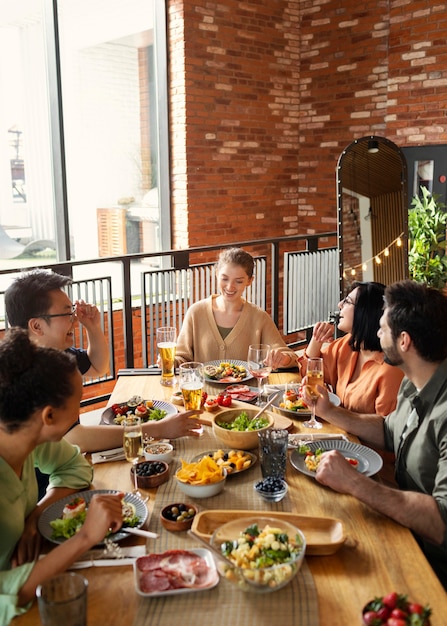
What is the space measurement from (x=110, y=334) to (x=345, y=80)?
4.14 meters

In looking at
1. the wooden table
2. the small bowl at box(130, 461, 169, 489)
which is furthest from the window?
the wooden table

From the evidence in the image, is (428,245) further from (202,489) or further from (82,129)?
(202,489)

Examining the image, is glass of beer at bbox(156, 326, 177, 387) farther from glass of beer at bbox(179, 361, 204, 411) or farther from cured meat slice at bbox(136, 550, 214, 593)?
cured meat slice at bbox(136, 550, 214, 593)

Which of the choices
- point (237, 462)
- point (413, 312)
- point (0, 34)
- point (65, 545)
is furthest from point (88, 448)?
point (0, 34)

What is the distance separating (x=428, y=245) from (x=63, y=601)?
5075mm

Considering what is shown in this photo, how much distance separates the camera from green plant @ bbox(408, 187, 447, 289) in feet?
18.2

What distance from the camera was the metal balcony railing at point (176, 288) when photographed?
A: 4.29 meters

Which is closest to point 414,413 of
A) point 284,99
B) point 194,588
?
point 194,588

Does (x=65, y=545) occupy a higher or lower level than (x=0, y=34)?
lower

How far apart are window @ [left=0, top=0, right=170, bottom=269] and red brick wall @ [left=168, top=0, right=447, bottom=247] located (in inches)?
9.9

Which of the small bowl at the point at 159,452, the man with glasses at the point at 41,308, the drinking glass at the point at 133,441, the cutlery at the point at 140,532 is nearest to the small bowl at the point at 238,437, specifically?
the small bowl at the point at 159,452

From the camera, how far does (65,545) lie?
1317 millimetres

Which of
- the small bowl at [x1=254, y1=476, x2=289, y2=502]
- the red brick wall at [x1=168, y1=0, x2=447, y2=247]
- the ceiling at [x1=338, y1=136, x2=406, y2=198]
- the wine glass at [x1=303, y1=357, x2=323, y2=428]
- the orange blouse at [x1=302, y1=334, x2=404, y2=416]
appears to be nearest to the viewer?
the small bowl at [x1=254, y1=476, x2=289, y2=502]

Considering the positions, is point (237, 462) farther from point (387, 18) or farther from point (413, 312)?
point (387, 18)
